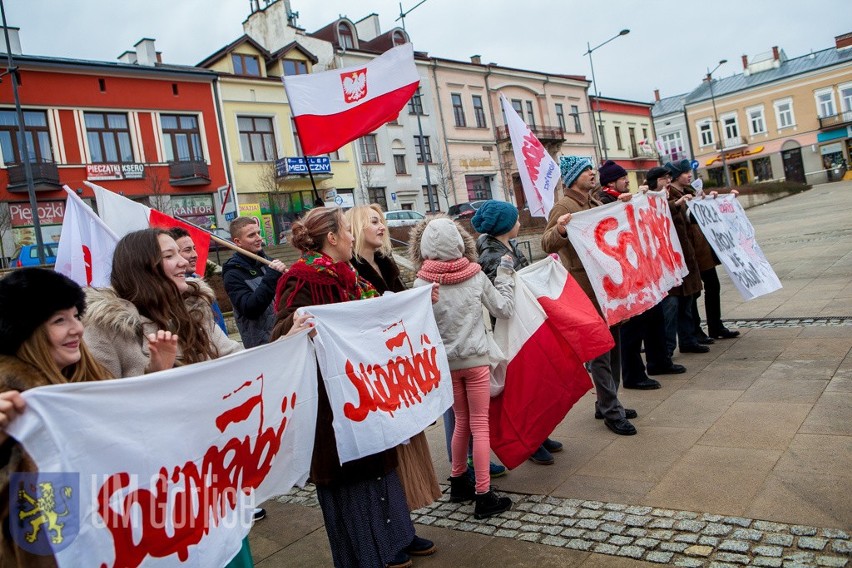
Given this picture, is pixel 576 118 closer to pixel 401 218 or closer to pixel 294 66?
pixel 294 66

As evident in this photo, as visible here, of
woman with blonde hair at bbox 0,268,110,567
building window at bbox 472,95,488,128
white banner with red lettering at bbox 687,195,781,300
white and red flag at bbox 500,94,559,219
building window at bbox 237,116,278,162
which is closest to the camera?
woman with blonde hair at bbox 0,268,110,567

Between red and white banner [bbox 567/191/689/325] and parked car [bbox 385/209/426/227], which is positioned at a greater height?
parked car [bbox 385/209/426/227]

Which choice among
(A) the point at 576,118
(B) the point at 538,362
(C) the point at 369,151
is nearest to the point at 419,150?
(C) the point at 369,151

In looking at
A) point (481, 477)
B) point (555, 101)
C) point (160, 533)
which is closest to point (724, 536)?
point (481, 477)

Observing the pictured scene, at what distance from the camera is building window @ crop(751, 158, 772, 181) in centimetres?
6041

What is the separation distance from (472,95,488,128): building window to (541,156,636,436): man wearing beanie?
124ft

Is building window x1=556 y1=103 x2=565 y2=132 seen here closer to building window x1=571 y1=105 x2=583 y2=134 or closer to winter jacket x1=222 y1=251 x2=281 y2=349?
building window x1=571 y1=105 x2=583 y2=134

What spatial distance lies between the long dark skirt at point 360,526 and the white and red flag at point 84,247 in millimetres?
2248

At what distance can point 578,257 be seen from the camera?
A: 5.35 metres

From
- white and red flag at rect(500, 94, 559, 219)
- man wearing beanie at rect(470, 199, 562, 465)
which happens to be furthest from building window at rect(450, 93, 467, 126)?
man wearing beanie at rect(470, 199, 562, 465)

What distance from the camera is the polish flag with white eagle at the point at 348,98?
17.8 feet

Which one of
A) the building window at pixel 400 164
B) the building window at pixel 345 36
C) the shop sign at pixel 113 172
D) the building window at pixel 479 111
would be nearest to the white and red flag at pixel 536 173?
the shop sign at pixel 113 172

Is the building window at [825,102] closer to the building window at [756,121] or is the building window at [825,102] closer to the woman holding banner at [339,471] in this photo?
the building window at [756,121]

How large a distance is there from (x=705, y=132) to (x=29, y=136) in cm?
5773
